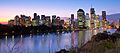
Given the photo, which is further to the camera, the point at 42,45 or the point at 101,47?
the point at 42,45

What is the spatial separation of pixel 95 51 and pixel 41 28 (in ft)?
407

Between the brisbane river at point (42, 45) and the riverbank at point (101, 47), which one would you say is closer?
the riverbank at point (101, 47)

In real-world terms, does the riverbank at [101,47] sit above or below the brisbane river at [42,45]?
above

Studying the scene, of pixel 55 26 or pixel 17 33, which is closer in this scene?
pixel 17 33

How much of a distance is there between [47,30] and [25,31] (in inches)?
828

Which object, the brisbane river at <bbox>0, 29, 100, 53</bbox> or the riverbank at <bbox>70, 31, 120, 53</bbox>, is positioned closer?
the riverbank at <bbox>70, 31, 120, 53</bbox>

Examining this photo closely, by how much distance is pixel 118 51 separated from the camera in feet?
20.6

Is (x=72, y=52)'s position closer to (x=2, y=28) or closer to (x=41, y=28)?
(x=2, y=28)

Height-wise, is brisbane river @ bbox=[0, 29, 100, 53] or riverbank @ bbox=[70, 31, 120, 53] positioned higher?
riverbank @ bbox=[70, 31, 120, 53]

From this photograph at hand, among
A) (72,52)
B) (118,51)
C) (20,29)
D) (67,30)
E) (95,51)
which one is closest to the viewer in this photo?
(118,51)

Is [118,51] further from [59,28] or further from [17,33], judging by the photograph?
[59,28]

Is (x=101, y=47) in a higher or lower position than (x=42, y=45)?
higher

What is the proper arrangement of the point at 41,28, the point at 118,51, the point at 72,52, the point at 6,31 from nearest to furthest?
the point at 118,51, the point at 72,52, the point at 6,31, the point at 41,28

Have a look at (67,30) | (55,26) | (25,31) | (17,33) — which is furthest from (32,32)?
(67,30)
